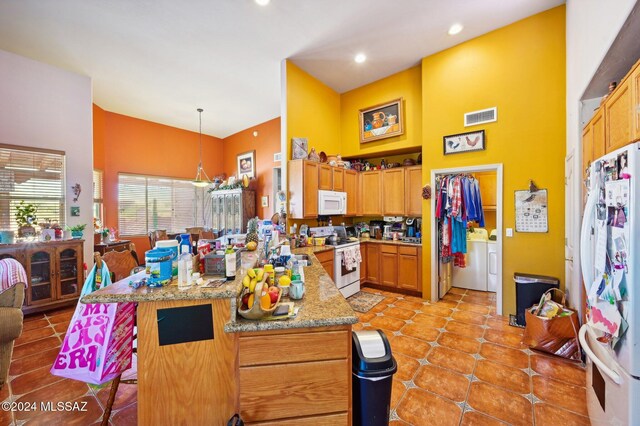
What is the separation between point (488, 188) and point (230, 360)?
494 cm

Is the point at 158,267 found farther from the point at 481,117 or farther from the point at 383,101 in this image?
the point at 383,101

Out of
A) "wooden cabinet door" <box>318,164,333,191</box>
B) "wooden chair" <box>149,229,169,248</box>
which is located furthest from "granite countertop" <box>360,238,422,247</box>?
"wooden chair" <box>149,229,169,248</box>

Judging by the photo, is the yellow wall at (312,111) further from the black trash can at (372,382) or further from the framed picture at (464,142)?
the black trash can at (372,382)

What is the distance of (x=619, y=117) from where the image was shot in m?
1.52

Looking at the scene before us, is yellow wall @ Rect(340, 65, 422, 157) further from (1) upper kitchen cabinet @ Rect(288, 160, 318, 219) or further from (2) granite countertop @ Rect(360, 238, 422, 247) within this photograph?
(2) granite countertop @ Rect(360, 238, 422, 247)

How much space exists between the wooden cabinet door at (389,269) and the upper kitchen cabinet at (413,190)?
2.68 feet

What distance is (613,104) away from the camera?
63.7 inches

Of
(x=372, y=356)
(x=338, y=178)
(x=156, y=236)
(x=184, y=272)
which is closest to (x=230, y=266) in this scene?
(x=184, y=272)

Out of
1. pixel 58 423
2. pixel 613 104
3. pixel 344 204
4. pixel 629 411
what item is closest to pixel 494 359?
pixel 629 411

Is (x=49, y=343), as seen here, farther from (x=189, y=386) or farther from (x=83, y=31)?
(x=83, y=31)

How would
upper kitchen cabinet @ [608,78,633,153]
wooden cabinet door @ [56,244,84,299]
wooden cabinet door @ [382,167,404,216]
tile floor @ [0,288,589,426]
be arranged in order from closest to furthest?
1. upper kitchen cabinet @ [608,78,633,153]
2. tile floor @ [0,288,589,426]
3. wooden cabinet door @ [56,244,84,299]
4. wooden cabinet door @ [382,167,404,216]

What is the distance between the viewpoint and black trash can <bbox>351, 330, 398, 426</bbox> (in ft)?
4.40

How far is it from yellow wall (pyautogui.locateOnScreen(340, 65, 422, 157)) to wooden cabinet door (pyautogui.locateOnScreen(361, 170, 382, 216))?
0.44 m

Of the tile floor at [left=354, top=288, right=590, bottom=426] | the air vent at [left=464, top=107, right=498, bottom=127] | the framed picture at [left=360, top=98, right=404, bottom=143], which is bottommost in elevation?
the tile floor at [left=354, top=288, right=590, bottom=426]
